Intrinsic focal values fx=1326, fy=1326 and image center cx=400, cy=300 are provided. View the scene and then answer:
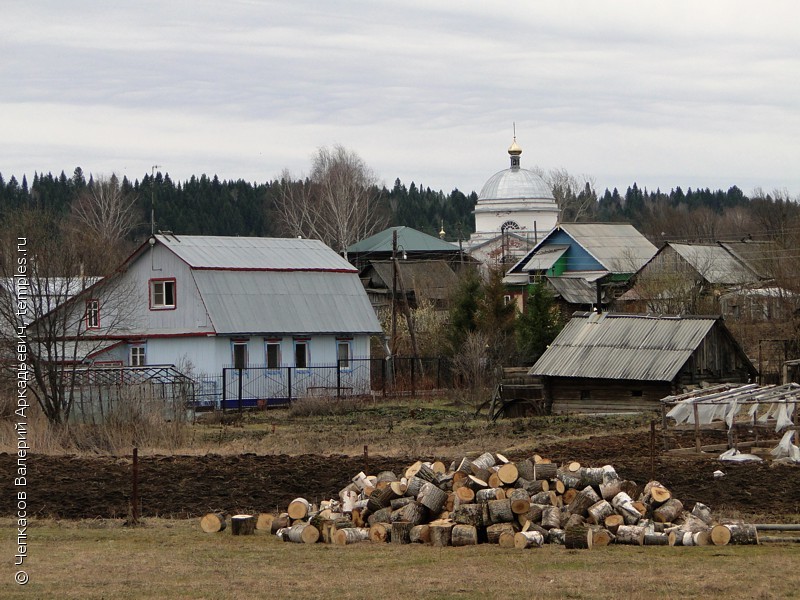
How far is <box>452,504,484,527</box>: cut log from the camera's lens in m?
15.9

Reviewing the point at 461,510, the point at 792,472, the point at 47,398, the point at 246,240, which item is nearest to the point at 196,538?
the point at 461,510

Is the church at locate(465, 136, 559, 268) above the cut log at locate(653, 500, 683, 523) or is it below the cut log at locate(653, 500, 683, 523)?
above

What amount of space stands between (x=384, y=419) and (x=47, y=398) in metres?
9.39

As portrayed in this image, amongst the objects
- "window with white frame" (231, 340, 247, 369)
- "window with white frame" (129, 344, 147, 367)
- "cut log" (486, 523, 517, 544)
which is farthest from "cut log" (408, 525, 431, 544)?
"window with white frame" (129, 344, 147, 367)

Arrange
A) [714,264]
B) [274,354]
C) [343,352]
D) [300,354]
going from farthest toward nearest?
[714,264] < [343,352] < [300,354] < [274,354]

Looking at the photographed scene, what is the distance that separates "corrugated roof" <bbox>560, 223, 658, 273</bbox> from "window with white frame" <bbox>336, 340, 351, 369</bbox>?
2718 cm

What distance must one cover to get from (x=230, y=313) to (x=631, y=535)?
1242 inches

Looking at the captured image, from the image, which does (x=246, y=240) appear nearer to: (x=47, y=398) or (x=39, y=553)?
(x=47, y=398)

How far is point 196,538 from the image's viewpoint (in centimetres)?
1658

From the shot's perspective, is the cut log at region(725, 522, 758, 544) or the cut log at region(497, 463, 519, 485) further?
the cut log at region(497, 463, 519, 485)

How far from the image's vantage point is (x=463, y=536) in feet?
51.1

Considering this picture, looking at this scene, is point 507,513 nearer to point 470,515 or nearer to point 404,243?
point 470,515

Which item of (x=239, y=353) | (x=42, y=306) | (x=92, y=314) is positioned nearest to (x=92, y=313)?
(x=92, y=314)

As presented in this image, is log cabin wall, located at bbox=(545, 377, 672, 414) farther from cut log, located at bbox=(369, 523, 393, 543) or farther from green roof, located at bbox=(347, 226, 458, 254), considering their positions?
green roof, located at bbox=(347, 226, 458, 254)
